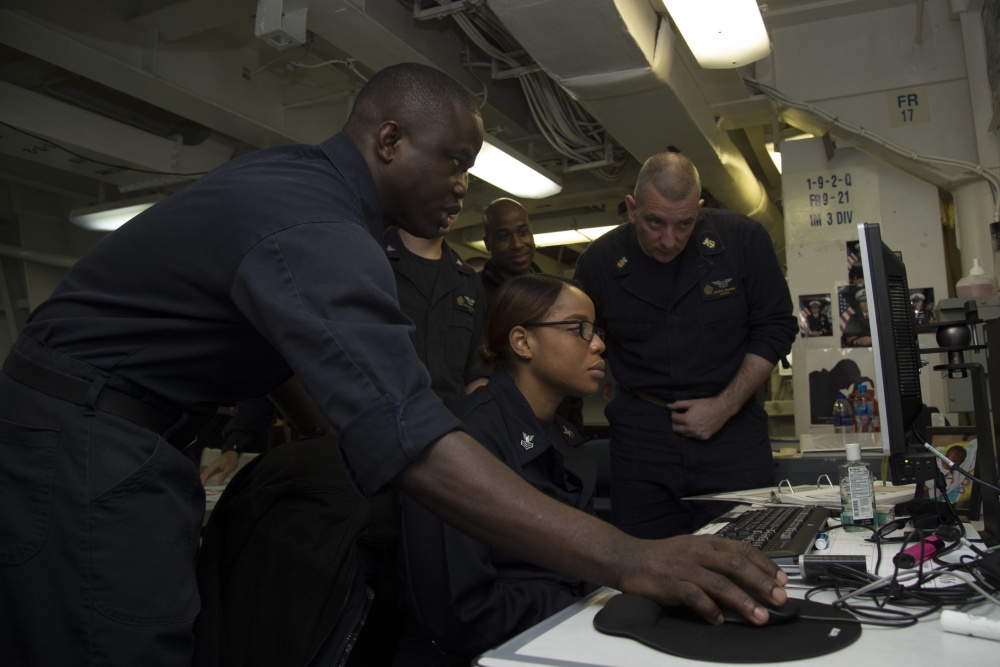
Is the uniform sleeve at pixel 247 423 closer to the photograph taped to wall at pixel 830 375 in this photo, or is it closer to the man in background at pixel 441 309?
the man in background at pixel 441 309

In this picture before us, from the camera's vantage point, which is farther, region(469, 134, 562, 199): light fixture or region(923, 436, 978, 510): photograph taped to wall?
region(469, 134, 562, 199): light fixture

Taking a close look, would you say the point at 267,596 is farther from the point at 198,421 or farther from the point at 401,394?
the point at 401,394

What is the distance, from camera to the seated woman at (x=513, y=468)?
1213mm

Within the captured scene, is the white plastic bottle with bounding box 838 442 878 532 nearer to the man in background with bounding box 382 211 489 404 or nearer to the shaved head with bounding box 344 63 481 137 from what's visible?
the shaved head with bounding box 344 63 481 137

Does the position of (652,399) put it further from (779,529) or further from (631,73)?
(631,73)

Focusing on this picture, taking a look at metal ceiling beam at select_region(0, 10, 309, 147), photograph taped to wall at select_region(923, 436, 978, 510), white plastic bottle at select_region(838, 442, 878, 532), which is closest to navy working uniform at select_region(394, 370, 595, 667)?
white plastic bottle at select_region(838, 442, 878, 532)

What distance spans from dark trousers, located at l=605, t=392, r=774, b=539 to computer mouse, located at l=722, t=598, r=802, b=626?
1410 millimetres

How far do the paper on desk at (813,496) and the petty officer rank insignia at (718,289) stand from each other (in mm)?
642

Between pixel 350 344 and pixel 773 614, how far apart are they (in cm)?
54

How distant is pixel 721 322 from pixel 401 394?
69.1 inches

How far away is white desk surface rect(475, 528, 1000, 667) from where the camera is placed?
740mm

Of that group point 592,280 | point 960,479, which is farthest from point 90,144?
point 960,479

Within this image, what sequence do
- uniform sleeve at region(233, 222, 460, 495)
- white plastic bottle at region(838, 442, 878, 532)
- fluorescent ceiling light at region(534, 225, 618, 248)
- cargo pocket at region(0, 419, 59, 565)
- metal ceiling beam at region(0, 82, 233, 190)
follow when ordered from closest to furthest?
1. uniform sleeve at region(233, 222, 460, 495)
2. cargo pocket at region(0, 419, 59, 565)
3. white plastic bottle at region(838, 442, 878, 532)
4. metal ceiling beam at region(0, 82, 233, 190)
5. fluorescent ceiling light at region(534, 225, 618, 248)

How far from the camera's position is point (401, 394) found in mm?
855
